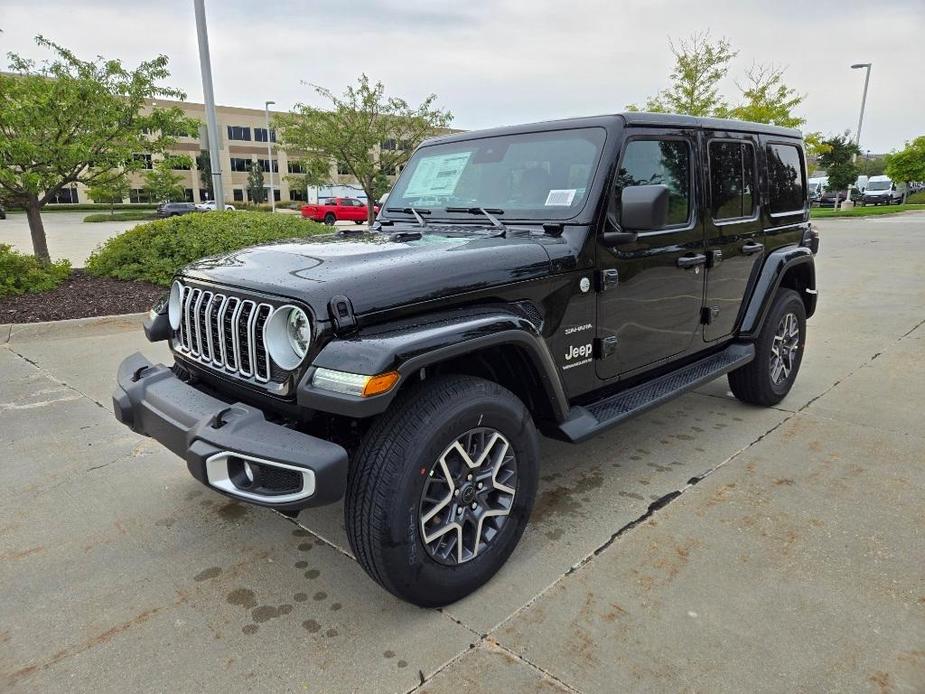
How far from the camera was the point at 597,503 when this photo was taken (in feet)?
10.7

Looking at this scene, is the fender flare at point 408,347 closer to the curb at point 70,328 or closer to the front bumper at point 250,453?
the front bumper at point 250,453

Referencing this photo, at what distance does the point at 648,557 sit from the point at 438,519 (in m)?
1.01

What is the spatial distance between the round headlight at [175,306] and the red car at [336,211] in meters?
29.8

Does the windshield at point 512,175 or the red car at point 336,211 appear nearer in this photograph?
the windshield at point 512,175

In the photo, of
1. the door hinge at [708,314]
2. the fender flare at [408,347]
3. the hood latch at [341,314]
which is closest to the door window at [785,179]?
the door hinge at [708,314]

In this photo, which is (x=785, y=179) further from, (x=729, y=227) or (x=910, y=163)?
(x=910, y=163)

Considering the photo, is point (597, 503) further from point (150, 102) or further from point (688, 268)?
point (150, 102)

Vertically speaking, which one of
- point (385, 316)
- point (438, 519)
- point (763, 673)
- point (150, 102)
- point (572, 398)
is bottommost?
point (763, 673)

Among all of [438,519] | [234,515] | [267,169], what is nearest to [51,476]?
[234,515]

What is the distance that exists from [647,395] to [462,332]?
1480mm

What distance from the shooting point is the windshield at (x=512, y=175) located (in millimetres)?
3129

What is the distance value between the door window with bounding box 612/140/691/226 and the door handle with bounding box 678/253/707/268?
196mm

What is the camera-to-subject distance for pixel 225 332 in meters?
2.57

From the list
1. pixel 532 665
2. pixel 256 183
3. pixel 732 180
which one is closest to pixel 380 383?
pixel 532 665
